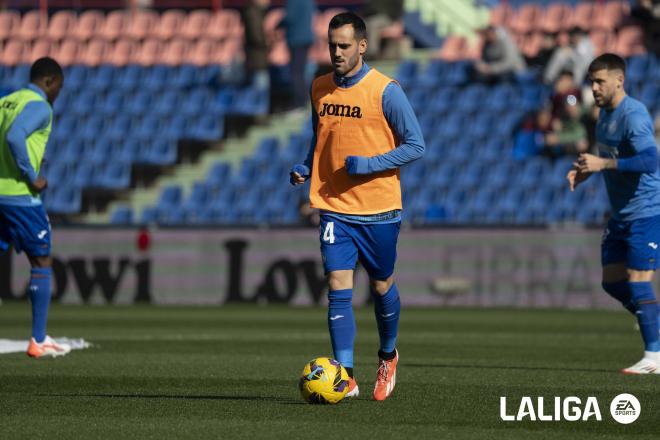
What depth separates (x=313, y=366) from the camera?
838 cm

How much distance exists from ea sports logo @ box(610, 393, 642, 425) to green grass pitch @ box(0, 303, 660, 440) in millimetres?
63

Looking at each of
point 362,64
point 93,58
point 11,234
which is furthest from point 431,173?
point 362,64

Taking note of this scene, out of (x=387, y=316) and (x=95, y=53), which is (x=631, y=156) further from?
(x=95, y=53)

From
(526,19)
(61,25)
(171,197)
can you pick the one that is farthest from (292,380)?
(61,25)

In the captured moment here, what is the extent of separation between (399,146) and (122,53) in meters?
24.0

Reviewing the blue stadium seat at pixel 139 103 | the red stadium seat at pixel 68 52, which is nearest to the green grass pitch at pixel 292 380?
the blue stadium seat at pixel 139 103

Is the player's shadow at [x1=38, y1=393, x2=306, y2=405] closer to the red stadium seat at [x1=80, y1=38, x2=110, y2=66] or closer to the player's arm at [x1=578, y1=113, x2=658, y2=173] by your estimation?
the player's arm at [x1=578, y1=113, x2=658, y2=173]

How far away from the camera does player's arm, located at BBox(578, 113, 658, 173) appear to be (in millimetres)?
10422

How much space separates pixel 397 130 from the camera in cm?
866

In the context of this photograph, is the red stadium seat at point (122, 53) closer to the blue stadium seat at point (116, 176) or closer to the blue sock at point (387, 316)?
the blue stadium seat at point (116, 176)

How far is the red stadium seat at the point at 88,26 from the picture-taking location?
33.0 metres

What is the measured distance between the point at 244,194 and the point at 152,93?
4.91m

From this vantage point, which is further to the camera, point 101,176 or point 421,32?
point 421,32

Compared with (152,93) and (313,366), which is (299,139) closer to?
(152,93)
